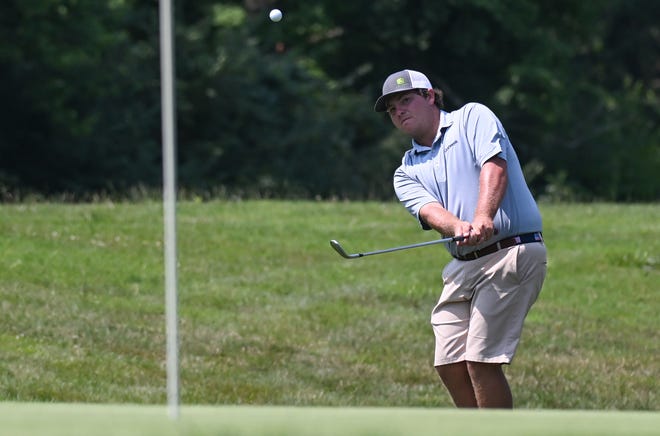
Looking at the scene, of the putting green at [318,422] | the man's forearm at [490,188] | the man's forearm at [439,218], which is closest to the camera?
the putting green at [318,422]

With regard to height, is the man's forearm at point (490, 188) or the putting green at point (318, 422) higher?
the man's forearm at point (490, 188)

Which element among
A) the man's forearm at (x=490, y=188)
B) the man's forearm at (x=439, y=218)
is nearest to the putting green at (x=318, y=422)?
the man's forearm at (x=490, y=188)

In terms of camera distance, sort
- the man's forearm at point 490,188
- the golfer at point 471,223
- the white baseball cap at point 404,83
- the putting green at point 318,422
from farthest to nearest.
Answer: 1. the white baseball cap at point 404,83
2. the golfer at point 471,223
3. the man's forearm at point 490,188
4. the putting green at point 318,422

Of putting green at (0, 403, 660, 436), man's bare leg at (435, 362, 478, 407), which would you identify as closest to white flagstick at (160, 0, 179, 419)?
putting green at (0, 403, 660, 436)

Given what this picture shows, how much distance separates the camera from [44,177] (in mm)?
28938

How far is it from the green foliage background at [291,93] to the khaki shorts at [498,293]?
13075 millimetres

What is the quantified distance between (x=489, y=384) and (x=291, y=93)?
87.3 ft

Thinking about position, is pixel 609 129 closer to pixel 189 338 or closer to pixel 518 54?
pixel 518 54

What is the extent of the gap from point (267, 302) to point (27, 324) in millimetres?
2364

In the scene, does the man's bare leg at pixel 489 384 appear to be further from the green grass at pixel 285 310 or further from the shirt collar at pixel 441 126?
the green grass at pixel 285 310

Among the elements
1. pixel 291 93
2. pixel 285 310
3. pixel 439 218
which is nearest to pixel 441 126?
pixel 439 218

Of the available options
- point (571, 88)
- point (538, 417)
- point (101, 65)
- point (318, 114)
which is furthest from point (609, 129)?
point (538, 417)

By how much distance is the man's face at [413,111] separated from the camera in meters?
7.30

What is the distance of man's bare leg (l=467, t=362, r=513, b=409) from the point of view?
7.16 metres
